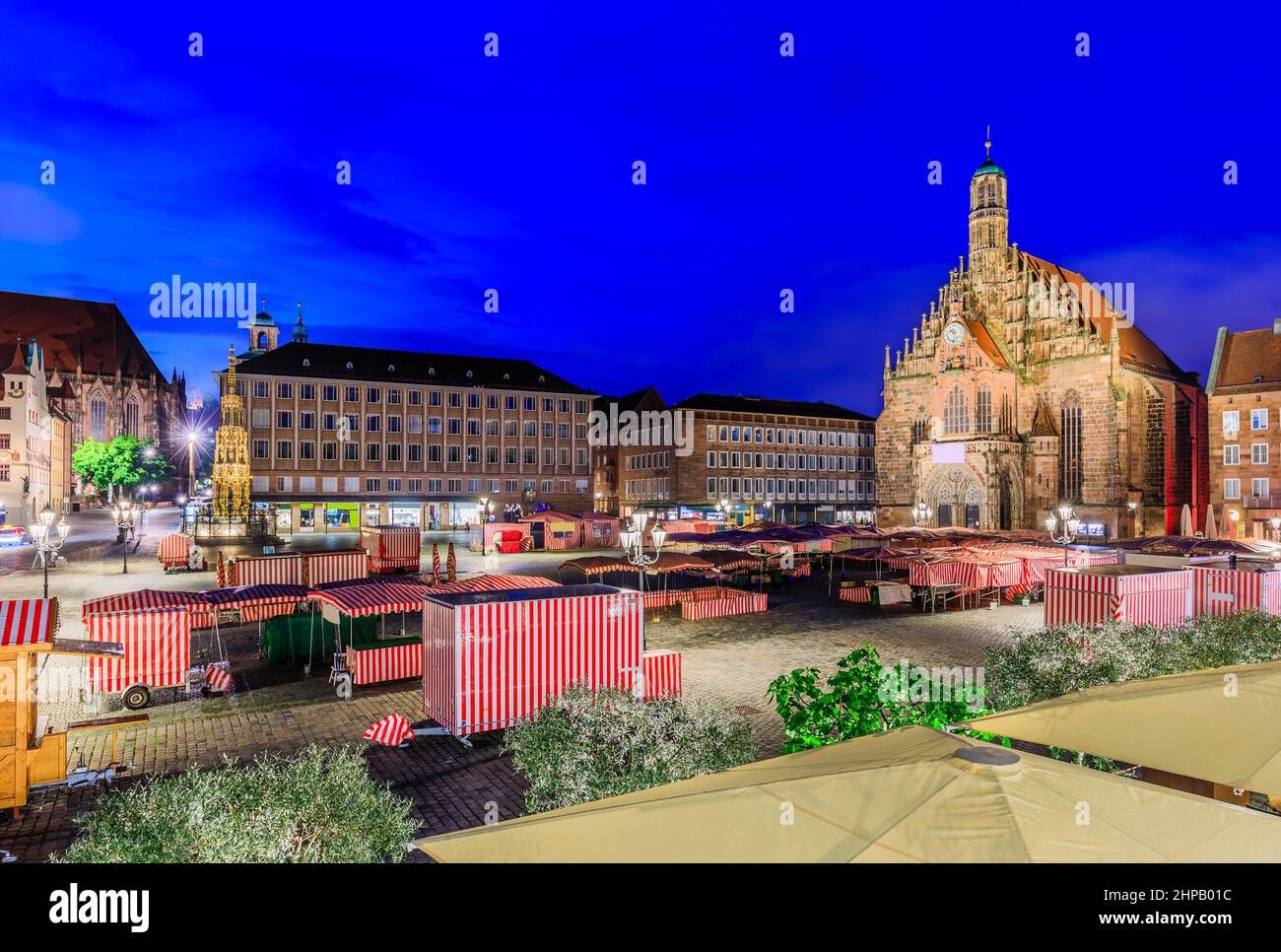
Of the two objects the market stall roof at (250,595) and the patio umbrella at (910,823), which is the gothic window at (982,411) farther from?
the patio umbrella at (910,823)

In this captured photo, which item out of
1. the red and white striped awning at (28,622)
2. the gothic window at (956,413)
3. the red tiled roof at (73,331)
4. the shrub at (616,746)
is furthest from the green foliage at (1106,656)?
the red tiled roof at (73,331)

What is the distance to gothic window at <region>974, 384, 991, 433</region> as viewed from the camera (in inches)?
2532

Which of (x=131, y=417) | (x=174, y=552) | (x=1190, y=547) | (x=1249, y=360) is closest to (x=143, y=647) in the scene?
(x=174, y=552)

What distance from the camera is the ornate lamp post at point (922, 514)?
65.0 m

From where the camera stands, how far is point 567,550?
53562 mm

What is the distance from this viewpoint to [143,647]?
53.9 feet

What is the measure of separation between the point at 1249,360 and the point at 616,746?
6770 cm

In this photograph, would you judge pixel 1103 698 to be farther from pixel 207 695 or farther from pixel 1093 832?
pixel 207 695

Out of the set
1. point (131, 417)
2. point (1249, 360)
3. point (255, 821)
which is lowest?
point (255, 821)

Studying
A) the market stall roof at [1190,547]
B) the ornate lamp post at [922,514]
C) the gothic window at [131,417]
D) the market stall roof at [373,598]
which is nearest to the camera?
the market stall roof at [373,598]

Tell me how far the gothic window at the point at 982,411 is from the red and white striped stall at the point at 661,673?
5685 centimetres

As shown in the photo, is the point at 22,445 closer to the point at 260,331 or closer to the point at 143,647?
the point at 260,331

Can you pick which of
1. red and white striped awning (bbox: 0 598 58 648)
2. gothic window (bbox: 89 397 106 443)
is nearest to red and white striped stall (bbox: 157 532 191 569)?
red and white striped awning (bbox: 0 598 58 648)

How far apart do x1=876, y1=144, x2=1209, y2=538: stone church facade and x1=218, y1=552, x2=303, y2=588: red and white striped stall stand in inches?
2052
